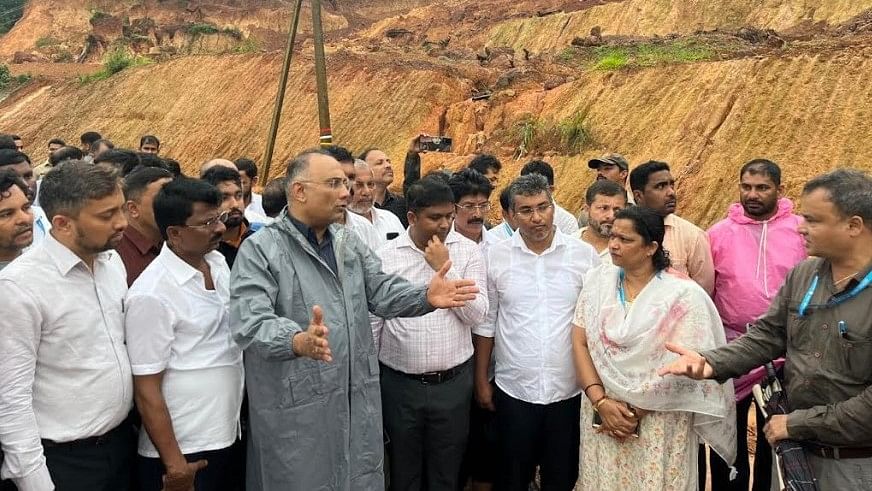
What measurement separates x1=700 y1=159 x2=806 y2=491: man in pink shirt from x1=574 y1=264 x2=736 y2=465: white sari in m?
0.70

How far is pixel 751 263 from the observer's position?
404 cm

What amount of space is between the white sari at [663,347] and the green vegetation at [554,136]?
36.4ft

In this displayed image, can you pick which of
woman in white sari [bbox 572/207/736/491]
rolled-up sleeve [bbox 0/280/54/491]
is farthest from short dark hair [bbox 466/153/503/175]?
rolled-up sleeve [bbox 0/280/54/491]

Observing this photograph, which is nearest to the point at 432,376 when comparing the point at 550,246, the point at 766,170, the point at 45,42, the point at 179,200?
the point at 550,246

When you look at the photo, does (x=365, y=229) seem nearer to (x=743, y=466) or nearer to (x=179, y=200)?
(x=179, y=200)

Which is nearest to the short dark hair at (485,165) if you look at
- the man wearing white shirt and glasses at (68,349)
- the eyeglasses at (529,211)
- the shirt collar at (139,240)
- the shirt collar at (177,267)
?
the eyeglasses at (529,211)

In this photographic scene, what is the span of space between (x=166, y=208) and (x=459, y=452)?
84.1 inches

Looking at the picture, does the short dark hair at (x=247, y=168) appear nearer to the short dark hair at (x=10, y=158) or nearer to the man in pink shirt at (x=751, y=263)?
the short dark hair at (x=10, y=158)

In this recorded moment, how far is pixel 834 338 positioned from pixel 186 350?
111 inches

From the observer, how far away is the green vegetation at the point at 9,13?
50500 mm

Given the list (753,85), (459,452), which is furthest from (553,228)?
(753,85)

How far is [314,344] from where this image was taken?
2.52 metres

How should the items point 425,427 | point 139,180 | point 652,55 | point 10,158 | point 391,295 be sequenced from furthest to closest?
point 652,55 → point 10,158 → point 425,427 → point 139,180 → point 391,295

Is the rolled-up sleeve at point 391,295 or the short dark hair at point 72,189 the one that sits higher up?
the short dark hair at point 72,189
